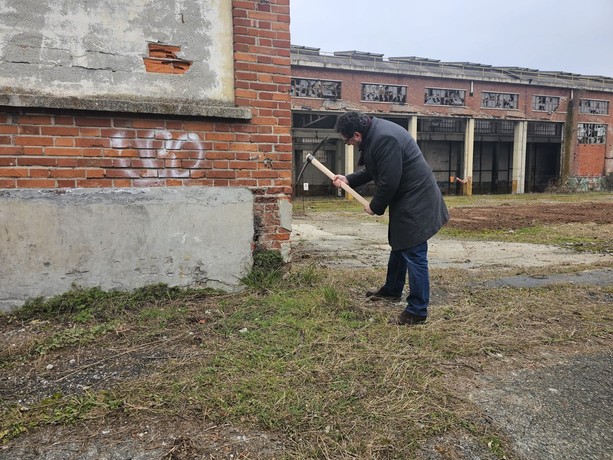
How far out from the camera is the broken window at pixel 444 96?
30516 millimetres

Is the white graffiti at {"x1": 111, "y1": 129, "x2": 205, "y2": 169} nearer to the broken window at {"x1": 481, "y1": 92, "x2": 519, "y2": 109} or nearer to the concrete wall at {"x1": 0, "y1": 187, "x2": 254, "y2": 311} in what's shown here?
the concrete wall at {"x1": 0, "y1": 187, "x2": 254, "y2": 311}

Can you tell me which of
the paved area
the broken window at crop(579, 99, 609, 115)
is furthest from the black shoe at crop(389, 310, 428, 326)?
the broken window at crop(579, 99, 609, 115)

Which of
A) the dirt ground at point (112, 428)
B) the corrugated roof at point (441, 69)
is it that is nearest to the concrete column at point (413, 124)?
the corrugated roof at point (441, 69)

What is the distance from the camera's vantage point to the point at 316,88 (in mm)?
27344

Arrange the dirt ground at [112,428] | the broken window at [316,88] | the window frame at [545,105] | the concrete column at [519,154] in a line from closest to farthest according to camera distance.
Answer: the dirt ground at [112,428] → the broken window at [316,88] → the concrete column at [519,154] → the window frame at [545,105]

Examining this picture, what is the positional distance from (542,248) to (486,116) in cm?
2705

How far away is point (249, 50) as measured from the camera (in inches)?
151

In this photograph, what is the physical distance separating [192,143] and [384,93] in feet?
90.0

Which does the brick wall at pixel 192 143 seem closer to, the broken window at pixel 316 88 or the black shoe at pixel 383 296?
the black shoe at pixel 383 296

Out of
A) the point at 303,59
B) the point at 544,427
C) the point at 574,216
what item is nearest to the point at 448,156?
the point at 303,59

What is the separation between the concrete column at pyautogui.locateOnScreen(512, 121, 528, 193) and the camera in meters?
32.9

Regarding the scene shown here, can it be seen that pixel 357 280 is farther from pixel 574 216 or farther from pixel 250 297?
pixel 574 216

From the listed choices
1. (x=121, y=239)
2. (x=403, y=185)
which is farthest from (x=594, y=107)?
(x=121, y=239)

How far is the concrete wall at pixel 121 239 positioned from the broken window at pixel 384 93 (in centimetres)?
2650
